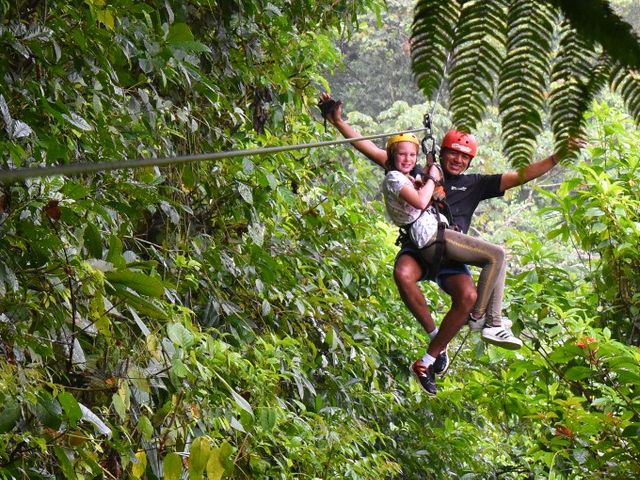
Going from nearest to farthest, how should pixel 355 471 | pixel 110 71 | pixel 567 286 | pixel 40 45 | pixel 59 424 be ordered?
pixel 59 424 < pixel 40 45 < pixel 110 71 < pixel 355 471 < pixel 567 286

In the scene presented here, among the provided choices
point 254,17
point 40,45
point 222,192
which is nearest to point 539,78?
point 40,45

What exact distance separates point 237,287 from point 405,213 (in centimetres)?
78

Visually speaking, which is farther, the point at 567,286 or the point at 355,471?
the point at 567,286

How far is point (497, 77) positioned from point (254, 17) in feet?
10.6

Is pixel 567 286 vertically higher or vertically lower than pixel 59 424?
lower

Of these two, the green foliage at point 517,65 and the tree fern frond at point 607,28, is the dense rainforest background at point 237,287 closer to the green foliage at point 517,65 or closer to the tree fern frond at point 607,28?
the green foliage at point 517,65

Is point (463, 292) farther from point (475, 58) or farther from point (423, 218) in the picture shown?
point (475, 58)

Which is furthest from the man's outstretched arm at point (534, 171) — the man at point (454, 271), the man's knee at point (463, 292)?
the man's knee at point (463, 292)

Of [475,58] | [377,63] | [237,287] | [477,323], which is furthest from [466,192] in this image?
[377,63]

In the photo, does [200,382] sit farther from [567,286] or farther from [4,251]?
[567,286]

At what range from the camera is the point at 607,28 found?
0.89 metres

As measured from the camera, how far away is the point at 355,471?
398 centimetres

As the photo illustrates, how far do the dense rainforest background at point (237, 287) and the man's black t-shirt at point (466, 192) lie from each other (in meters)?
0.49

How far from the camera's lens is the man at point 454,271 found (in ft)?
13.6
